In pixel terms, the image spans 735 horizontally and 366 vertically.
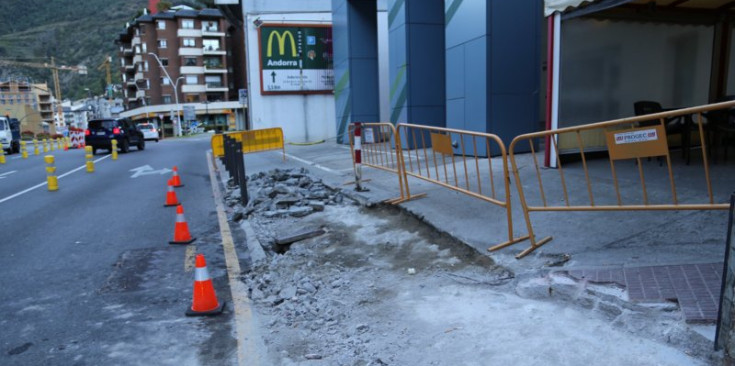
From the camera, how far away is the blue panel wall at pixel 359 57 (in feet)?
65.1

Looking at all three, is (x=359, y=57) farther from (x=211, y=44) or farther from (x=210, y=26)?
(x=210, y=26)

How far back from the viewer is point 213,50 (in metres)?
78.1

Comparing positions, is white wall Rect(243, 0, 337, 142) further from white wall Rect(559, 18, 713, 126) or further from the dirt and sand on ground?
the dirt and sand on ground

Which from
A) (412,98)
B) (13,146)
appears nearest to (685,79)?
(412,98)

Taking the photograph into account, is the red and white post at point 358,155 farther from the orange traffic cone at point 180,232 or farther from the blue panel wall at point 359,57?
the blue panel wall at point 359,57

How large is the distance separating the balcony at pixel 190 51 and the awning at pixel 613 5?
3057 inches

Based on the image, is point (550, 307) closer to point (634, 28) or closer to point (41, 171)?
point (634, 28)

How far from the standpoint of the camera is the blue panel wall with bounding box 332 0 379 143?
19.8 metres

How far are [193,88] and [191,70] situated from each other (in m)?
2.86

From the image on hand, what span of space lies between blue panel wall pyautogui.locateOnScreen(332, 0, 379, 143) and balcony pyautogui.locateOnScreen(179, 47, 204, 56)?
208 ft

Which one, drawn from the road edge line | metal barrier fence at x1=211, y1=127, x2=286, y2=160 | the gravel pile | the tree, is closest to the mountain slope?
the tree

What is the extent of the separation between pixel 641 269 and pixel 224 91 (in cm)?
8054

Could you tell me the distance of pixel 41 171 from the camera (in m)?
16.7

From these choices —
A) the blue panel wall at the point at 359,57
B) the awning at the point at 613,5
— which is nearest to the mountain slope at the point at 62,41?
the blue panel wall at the point at 359,57
